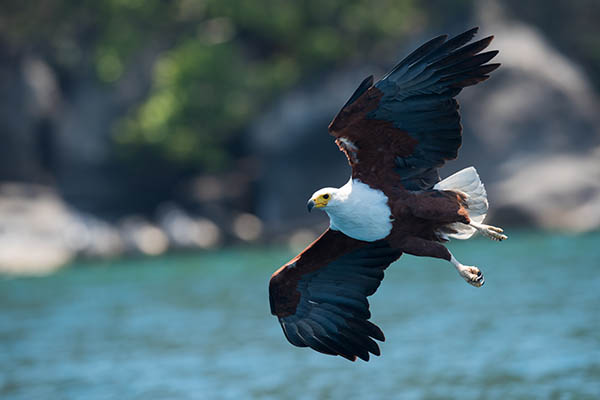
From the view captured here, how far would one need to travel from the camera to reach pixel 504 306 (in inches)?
717

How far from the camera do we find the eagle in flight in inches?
249

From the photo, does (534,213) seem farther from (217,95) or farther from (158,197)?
(158,197)

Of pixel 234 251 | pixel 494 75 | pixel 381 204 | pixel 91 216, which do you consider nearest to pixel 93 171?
pixel 91 216

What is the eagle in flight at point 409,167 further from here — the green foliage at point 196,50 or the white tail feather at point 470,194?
the green foliage at point 196,50

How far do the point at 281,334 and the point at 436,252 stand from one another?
39.0 feet

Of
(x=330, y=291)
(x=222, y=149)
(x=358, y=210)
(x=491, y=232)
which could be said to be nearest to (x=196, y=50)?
(x=222, y=149)

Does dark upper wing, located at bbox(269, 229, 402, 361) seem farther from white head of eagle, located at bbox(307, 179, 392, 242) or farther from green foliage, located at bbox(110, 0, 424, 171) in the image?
green foliage, located at bbox(110, 0, 424, 171)

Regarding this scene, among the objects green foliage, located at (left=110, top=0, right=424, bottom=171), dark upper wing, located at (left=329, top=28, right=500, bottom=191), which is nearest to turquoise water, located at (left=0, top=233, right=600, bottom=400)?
green foliage, located at (left=110, top=0, right=424, bottom=171)

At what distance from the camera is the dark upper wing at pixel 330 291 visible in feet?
24.1

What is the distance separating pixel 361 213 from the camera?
6445 millimetres

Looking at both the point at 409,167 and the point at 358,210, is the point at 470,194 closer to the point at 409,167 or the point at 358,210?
the point at 409,167

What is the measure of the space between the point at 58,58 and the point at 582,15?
20.0 metres

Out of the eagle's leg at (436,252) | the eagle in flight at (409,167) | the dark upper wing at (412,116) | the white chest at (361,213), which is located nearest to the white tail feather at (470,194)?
the eagle in flight at (409,167)

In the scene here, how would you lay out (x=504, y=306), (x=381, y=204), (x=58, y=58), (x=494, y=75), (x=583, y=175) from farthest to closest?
(x=58, y=58), (x=494, y=75), (x=583, y=175), (x=504, y=306), (x=381, y=204)
